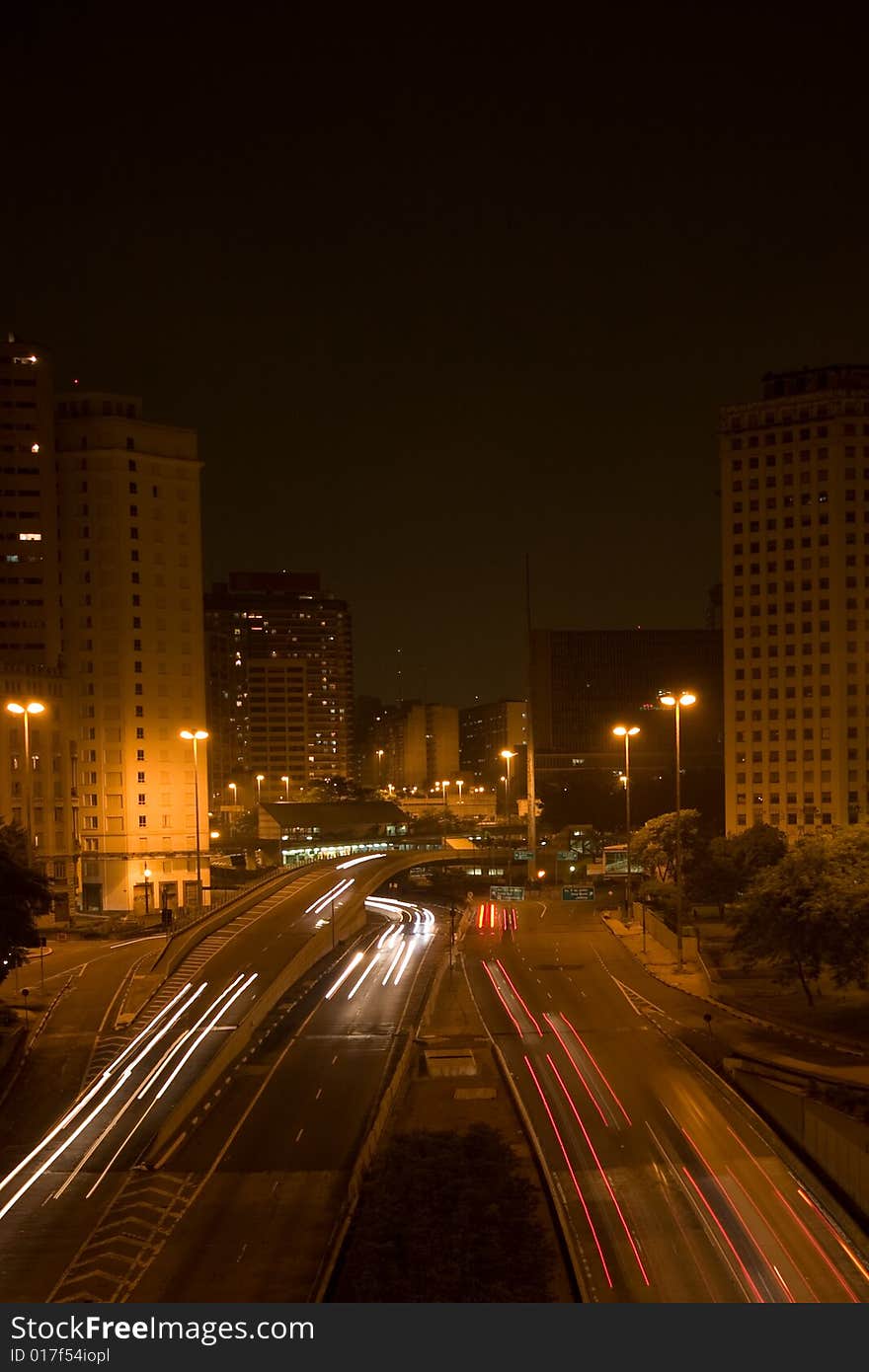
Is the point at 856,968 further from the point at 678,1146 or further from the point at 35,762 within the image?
the point at 35,762

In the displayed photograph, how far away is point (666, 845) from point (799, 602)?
36289mm

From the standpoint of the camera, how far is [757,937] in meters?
44.7

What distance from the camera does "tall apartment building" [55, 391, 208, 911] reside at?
85688mm

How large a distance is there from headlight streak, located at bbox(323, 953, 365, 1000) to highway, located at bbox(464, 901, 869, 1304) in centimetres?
705

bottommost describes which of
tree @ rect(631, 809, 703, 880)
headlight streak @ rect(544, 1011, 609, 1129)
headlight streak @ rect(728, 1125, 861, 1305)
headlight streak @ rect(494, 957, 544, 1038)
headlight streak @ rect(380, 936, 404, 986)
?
headlight streak @ rect(380, 936, 404, 986)

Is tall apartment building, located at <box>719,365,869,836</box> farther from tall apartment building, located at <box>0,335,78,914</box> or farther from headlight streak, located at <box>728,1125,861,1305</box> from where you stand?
headlight streak, located at <box>728,1125,861,1305</box>

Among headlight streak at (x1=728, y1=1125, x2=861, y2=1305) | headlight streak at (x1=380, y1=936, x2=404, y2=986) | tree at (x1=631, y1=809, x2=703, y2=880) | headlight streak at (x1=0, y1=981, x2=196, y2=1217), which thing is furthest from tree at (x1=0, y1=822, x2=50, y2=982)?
tree at (x1=631, y1=809, x2=703, y2=880)

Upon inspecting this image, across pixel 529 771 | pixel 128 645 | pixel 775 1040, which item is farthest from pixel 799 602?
pixel 775 1040

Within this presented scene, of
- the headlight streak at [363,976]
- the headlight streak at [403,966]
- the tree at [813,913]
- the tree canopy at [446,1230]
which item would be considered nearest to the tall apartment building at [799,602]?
the headlight streak at [403,966]

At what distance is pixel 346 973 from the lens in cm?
5903

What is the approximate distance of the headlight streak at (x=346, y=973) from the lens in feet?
176

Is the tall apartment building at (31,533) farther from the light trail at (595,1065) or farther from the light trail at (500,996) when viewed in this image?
the light trail at (595,1065)

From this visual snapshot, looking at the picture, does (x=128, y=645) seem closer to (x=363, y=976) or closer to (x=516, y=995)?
(x=363, y=976)

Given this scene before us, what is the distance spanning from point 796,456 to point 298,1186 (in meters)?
91.5
